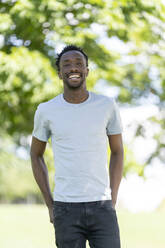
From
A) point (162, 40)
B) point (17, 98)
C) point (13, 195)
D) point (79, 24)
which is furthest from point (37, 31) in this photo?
point (13, 195)

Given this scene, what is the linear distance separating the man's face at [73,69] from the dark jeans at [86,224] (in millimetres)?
857

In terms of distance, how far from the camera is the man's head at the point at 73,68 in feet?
11.4

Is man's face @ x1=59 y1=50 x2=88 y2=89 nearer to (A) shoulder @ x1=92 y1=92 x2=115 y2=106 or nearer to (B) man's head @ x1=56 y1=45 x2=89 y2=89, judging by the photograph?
(B) man's head @ x1=56 y1=45 x2=89 y2=89

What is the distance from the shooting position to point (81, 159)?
11.0 feet

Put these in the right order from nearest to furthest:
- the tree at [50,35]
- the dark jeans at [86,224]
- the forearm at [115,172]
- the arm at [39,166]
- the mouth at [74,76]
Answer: the dark jeans at [86,224]
the mouth at [74,76]
the forearm at [115,172]
the arm at [39,166]
the tree at [50,35]

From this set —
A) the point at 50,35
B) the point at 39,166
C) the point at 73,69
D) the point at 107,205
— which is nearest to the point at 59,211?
the point at 107,205

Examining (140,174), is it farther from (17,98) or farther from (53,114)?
(53,114)

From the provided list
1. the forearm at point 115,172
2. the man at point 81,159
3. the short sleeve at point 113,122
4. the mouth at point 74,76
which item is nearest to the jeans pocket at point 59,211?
the man at point 81,159

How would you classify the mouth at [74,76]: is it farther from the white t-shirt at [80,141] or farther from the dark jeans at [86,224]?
the dark jeans at [86,224]

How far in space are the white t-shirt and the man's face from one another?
0.52ft

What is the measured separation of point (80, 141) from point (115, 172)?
1.35 feet

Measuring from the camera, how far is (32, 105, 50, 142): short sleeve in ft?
11.7

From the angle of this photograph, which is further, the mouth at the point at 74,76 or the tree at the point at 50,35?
the tree at the point at 50,35

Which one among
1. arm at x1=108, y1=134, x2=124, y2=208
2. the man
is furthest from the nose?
arm at x1=108, y1=134, x2=124, y2=208
